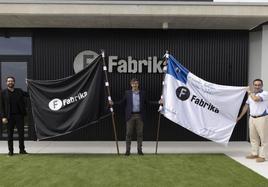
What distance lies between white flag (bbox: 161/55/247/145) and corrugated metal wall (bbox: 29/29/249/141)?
7.93ft

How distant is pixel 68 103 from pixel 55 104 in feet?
1.00

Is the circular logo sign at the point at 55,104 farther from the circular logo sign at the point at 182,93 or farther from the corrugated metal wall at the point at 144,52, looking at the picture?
the circular logo sign at the point at 182,93

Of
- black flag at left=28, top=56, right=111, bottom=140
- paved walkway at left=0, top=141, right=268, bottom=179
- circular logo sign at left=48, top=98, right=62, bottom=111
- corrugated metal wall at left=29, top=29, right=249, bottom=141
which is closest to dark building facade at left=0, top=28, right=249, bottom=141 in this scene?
corrugated metal wall at left=29, top=29, right=249, bottom=141

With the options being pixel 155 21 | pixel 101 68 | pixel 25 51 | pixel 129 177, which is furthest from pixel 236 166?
pixel 25 51

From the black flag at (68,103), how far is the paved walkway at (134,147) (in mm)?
911

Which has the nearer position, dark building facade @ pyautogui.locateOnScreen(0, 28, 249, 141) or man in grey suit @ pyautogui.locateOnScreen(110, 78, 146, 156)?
man in grey suit @ pyautogui.locateOnScreen(110, 78, 146, 156)

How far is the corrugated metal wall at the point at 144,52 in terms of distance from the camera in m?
10.9

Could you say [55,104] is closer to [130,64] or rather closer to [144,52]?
[130,64]

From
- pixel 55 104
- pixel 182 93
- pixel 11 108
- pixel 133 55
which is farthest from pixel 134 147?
pixel 11 108

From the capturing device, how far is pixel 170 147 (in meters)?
9.80

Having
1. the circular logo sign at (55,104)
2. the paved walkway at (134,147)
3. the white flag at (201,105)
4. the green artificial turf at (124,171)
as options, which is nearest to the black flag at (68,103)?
the circular logo sign at (55,104)

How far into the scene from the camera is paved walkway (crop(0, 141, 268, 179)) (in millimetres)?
9070

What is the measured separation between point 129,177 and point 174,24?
505cm

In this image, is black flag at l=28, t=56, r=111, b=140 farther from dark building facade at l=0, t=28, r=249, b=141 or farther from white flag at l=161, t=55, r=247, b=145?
dark building facade at l=0, t=28, r=249, b=141
